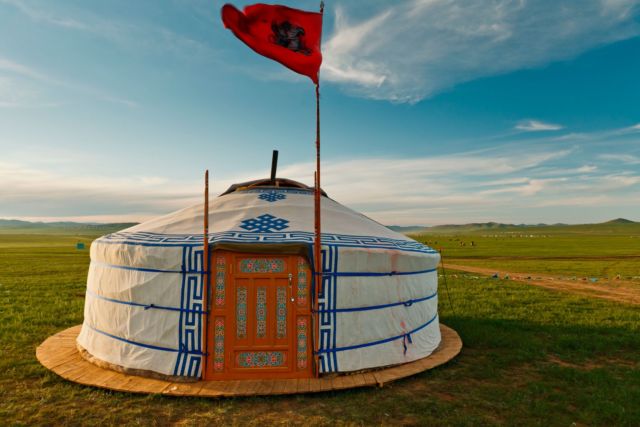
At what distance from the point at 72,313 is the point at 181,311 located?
200 inches

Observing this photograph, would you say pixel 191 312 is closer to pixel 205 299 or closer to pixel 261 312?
pixel 205 299

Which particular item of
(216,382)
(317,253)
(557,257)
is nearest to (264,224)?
(317,253)

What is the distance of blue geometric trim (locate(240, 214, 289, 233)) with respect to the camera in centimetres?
458

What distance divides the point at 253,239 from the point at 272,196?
1.47 metres

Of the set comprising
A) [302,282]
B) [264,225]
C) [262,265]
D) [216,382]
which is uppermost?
[264,225]

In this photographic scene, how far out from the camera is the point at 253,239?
13.9 feet

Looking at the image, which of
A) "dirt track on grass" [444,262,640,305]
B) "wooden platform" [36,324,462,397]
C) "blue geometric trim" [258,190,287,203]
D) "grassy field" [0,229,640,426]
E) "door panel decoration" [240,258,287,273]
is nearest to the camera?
"grassy field" [0,229,640,426]

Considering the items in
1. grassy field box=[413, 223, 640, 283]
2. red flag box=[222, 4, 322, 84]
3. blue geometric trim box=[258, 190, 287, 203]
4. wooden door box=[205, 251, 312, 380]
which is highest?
red flag box=[222, 4, 322, 84]

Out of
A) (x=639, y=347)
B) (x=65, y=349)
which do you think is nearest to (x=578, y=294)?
(x=639, y=347)

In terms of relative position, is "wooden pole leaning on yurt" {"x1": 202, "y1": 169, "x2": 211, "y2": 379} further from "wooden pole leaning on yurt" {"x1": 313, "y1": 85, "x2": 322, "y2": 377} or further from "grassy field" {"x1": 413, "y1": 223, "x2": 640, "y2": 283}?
"grassy field" {"x1": 413, "y1": 223, "x2": 640, "y2": 283}

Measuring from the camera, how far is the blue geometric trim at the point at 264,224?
15.0ft

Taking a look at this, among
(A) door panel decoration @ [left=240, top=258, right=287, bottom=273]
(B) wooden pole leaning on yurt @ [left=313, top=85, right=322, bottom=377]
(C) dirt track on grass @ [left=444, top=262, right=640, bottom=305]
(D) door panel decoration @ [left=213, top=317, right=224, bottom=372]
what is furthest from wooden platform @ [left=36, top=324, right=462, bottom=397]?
(C) dirt track on grass @ [left=444, top=262, right=640, bottom=305]

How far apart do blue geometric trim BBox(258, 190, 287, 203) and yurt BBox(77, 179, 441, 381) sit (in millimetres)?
785

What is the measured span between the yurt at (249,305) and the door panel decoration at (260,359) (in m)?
0.01
